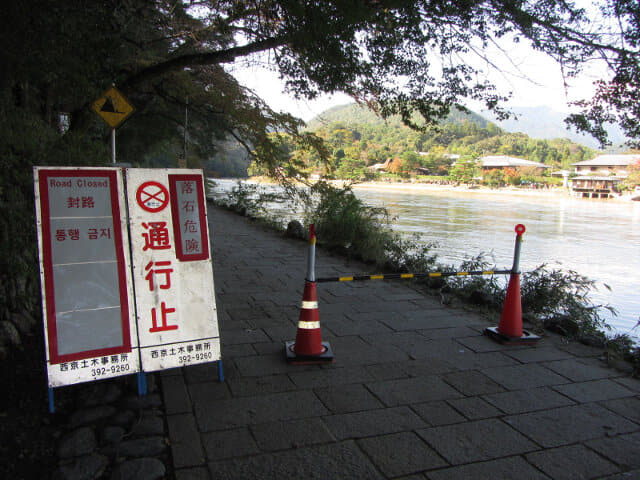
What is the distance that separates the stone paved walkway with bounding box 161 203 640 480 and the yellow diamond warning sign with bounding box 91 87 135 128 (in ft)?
14.7

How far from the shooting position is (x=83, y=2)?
433 centimetres

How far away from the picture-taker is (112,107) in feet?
23.3

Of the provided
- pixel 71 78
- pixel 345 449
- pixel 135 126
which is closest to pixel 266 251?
pixel 71 78

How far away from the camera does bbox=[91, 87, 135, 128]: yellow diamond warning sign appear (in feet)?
22.9

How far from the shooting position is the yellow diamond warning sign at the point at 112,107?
699 centimetres

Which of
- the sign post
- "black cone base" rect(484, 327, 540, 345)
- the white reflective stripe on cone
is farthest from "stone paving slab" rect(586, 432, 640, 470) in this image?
the sign post

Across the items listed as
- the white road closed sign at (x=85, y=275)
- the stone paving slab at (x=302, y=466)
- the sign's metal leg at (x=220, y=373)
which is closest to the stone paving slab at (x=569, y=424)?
the stone paving slab at (x=302, y=466)

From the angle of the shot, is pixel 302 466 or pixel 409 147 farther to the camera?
pixel 409 147

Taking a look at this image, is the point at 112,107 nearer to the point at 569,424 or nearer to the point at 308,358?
the point at 308,358

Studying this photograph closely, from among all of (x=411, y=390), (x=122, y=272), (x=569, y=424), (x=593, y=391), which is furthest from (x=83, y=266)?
(x=593, y=391)

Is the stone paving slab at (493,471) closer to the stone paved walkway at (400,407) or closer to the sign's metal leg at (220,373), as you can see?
the stone paved walkway at (400,407)

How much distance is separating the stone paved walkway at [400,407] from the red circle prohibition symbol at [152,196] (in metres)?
1.17

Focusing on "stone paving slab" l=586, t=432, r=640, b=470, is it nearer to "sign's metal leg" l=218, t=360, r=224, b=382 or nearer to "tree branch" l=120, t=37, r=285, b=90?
"sign's metal leg" l=218, t=360, r=224, b=382

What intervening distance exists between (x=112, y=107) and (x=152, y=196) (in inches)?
208
